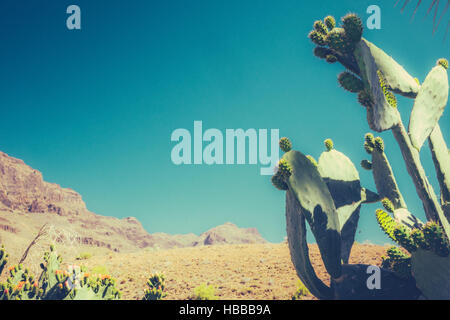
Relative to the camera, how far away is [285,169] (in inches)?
184

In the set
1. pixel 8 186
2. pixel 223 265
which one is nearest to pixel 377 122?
pixel 223 265

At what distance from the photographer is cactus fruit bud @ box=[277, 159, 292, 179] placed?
4.68 metres

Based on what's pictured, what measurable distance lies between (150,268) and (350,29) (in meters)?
8.12

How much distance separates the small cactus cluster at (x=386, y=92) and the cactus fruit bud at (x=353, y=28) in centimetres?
73

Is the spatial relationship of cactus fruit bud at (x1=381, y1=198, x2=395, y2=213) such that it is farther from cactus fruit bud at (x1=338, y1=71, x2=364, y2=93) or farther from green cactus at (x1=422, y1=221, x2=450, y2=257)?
cactus fruit bud at (x1=338, y1=71, x2=364, y2=93)

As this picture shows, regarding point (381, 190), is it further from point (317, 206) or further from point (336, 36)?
point (336, 36)

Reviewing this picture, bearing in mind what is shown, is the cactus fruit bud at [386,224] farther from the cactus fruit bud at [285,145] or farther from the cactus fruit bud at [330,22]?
the cactus fruit bud at [330,22]

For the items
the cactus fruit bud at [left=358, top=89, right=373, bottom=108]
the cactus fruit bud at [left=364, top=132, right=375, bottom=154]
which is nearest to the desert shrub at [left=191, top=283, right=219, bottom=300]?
the cactus fruit bud at [left=364, top=132, right=375, bottom=154]

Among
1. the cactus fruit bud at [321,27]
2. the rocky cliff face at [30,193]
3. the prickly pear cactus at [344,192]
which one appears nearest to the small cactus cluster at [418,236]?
the prickly pear cactus at [344,192]

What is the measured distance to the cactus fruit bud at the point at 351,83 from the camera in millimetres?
5008

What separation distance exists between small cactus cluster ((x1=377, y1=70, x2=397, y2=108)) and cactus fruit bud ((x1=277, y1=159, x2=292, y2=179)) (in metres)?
2.04

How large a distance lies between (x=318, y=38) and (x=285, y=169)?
2.39m

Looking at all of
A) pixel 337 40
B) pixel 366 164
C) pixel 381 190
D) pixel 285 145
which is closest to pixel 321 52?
pixel 337 40
